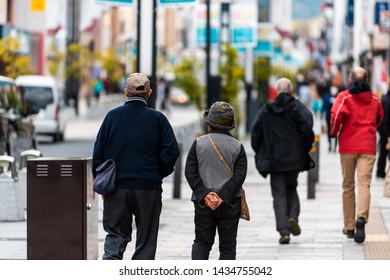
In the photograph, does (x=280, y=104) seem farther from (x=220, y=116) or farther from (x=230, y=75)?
(x=230, y=75)

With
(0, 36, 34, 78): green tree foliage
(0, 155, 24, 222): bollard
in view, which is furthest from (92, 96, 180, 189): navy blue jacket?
(0, 36, 34, 78): green tree foliage

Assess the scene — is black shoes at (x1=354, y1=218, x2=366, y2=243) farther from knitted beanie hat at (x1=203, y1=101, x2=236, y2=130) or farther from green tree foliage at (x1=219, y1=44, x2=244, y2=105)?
green tree foliage at (x1=219, y1=44, x2=244, y2=105)

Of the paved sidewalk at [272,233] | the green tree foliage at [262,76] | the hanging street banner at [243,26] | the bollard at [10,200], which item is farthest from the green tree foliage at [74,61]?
the bollard at [10,200]

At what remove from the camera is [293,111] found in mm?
14688

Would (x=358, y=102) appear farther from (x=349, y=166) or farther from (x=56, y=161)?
(x=56, y=161)

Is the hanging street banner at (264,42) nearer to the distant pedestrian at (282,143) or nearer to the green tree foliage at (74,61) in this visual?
the green tree foliage at (74,61)

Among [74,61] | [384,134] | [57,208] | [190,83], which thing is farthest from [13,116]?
[74,61]

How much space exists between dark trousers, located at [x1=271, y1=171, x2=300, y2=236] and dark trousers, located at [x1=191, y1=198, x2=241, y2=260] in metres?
4.11

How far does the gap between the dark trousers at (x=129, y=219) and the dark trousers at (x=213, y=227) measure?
1.10ft

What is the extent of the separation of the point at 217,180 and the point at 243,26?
27.8 metres

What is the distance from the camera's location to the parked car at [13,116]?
29.0 metres

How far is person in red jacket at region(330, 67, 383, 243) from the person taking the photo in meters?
14.5

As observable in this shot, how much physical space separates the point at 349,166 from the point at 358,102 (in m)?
0.71
